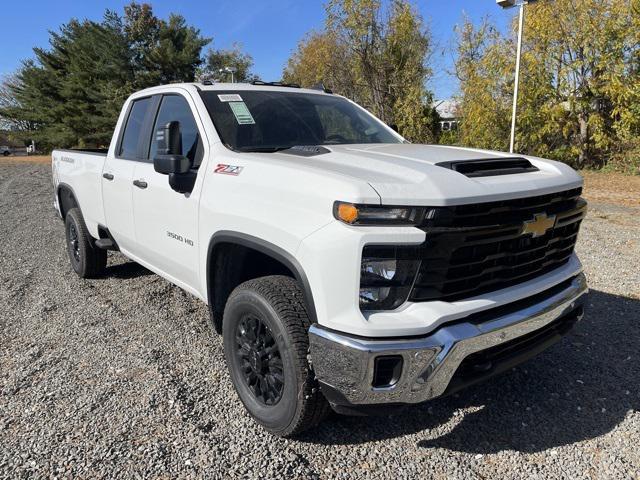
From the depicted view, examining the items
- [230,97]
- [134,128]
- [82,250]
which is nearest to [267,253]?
[230,97]

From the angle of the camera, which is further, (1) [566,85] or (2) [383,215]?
(1) [566,85]

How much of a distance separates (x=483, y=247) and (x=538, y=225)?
A: 392 millimetres

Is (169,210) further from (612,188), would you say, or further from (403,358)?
(612,188)

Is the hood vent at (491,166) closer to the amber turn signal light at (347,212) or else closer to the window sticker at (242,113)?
the amber turn signal light at (347,212)

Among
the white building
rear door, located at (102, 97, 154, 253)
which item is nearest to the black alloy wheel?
rear door, located at (102, 97, 154, 253)

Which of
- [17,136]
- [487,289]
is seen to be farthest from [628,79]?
[17,136]

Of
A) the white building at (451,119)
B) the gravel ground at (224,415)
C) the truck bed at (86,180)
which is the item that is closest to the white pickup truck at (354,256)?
the gravel ground at (224,415)

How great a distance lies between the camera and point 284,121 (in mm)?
3441

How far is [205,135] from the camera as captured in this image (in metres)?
3.08

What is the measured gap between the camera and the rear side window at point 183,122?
3180 millimetres

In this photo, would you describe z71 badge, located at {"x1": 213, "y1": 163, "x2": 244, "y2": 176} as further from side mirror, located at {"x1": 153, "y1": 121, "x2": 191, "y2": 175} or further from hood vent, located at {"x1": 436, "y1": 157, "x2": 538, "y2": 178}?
hood vent, located at {"x1": 436, "y1": 157, "x2": 538, "y2": 178}

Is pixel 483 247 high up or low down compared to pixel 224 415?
up

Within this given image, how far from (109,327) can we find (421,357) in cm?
302

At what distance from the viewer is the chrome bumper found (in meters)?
2.03
